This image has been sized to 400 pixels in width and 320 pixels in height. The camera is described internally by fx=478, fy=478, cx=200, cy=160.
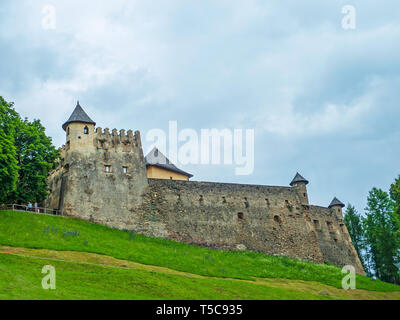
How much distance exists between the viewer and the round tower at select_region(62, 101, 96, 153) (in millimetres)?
49344

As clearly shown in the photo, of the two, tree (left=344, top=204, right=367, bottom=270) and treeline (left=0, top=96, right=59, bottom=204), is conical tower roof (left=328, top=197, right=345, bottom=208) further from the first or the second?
treeline (left=0, top=96, right=59, bottom=204)

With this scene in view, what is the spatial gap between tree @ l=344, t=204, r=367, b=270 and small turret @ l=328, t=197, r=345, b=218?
7.39m

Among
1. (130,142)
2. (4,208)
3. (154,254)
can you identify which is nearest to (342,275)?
(154,254)

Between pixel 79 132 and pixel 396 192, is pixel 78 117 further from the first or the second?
pixel 396 192

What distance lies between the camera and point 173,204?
167 ft

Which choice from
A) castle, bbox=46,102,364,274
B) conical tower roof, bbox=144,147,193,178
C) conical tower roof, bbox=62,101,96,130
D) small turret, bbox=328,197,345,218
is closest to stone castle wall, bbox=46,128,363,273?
castle, bbox=46,102,364,274

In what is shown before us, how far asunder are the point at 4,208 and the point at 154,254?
15.0 metres

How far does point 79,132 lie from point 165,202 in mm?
11589

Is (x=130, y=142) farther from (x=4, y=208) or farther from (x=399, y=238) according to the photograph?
(x=399, y=238)

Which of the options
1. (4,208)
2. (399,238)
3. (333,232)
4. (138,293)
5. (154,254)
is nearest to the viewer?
(138,293)

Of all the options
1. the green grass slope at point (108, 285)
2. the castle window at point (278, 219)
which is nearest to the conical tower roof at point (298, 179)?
the castle window at point (278, 219)

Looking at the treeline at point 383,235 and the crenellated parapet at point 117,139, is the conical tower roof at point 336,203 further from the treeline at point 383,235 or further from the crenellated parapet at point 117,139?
the crenellated parapet at point 117,139

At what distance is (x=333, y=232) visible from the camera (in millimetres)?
61375
